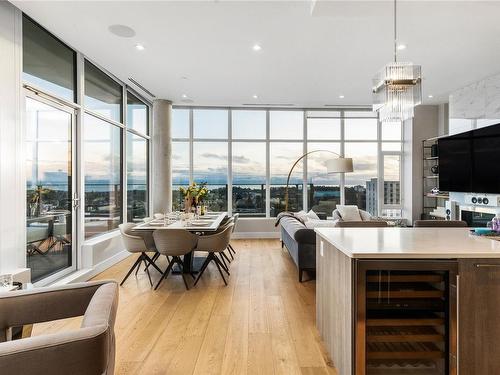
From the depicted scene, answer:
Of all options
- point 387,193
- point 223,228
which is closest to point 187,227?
point 223,228

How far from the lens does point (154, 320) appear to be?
121 inches

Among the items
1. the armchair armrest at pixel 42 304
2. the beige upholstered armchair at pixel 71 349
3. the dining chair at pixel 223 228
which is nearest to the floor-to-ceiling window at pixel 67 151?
the dining chair at pixel 223 228

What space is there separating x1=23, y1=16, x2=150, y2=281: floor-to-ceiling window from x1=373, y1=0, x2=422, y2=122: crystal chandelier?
378 cm

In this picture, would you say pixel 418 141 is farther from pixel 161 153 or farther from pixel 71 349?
pixel 71 349

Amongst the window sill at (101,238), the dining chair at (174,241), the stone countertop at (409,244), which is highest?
the stone countertop at (409,244)

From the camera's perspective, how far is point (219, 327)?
2.93 metres

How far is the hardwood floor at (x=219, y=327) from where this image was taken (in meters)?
2.32

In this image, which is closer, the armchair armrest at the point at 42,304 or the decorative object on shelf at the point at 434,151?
the armchair armrest at the point at 42,304

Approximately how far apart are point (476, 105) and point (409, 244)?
17.5 ft

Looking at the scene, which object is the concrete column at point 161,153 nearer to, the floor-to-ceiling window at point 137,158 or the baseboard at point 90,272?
the floor-to-ceiling window at point 137,158

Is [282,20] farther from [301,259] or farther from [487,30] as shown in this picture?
[301,259]

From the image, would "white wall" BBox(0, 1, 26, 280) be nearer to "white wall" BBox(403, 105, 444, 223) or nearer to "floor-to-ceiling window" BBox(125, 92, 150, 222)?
"floor-to-ceiling window" BBox(125, 92, 150, 222)

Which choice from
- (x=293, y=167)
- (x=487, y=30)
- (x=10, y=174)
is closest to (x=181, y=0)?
(x=10, y=174)

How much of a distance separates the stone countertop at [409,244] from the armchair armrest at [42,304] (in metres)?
1.54
